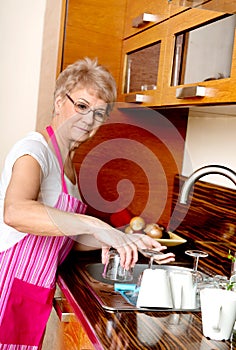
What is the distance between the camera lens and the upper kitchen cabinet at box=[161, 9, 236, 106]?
1.38 metres

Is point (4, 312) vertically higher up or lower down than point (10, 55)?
lower down

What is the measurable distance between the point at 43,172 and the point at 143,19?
74 centimetres

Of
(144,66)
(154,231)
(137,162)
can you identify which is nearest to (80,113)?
(144,66)

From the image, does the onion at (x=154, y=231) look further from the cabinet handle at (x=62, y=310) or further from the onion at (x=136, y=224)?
the cabinet handle at (x=62, y=310)

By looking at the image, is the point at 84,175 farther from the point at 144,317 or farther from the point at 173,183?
the point at 144,317

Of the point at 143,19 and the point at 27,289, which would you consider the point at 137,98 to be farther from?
the point at 27,289

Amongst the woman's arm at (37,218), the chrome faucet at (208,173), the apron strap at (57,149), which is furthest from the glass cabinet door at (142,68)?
the woman's arm at (37,218)

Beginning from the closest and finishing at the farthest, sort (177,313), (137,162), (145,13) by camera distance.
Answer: (177,313)
(145,13)
(137,162)

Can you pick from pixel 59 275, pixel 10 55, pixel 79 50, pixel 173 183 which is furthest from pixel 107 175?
pixel 10 55

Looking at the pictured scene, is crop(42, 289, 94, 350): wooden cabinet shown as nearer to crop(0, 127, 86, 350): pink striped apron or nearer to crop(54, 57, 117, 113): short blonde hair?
crop(0, 127, 86, 350): pink striped apron

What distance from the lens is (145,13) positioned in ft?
6.48

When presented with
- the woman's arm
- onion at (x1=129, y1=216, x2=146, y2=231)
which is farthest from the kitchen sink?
onion at (x1=129, y1=216, x2=146, y2=231)

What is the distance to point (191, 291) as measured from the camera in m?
1.46

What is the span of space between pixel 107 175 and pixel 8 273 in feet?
2.73
